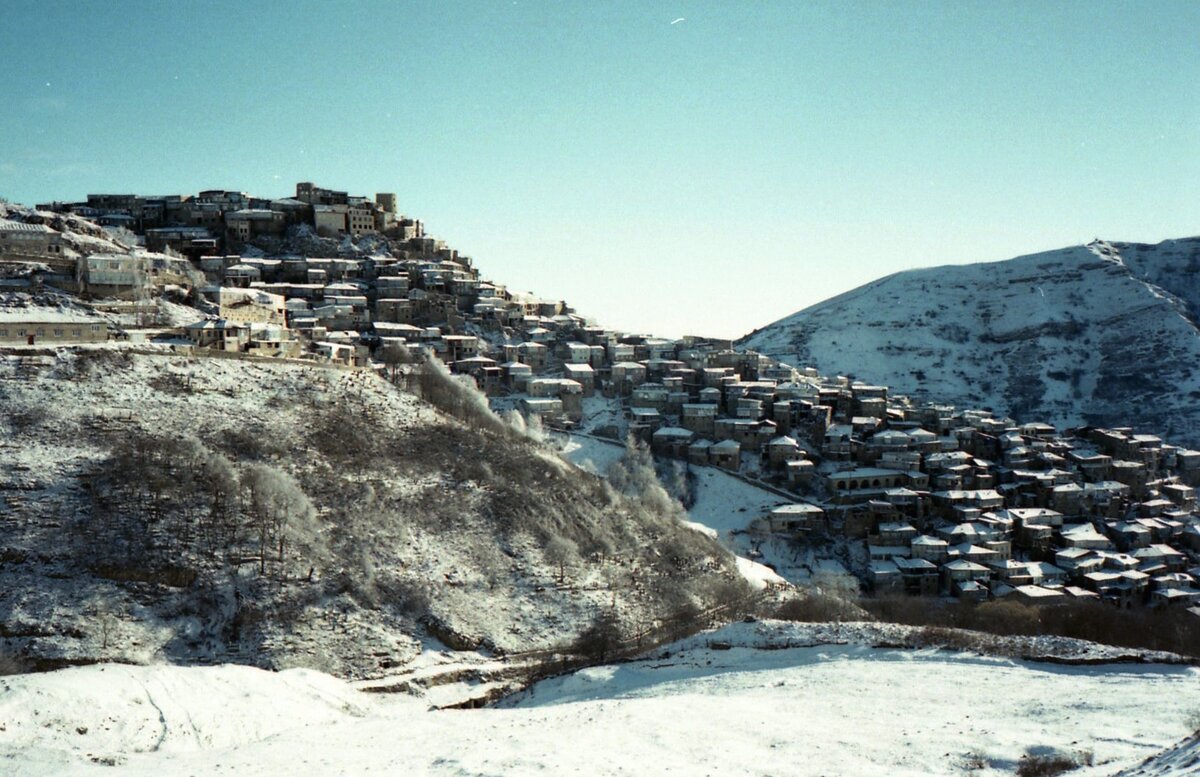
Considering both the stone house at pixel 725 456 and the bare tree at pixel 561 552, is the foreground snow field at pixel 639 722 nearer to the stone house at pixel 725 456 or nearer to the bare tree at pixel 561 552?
the bare tree at pixel 561 552

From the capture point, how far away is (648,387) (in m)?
80.8

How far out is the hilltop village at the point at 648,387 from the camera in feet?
194

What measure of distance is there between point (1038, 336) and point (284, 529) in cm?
12819

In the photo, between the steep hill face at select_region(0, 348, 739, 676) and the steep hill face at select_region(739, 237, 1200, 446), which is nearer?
the steep hill face at select_region(0, 348, 739, 676)

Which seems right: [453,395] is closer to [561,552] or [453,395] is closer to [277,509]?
[561,552]

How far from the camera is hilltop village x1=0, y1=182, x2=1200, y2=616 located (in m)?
59.3

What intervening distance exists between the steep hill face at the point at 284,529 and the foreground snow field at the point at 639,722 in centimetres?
543

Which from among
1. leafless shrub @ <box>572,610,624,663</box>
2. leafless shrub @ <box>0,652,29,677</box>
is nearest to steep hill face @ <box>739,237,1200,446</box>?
leafless shrub @ <box>572,610,624,663</box>

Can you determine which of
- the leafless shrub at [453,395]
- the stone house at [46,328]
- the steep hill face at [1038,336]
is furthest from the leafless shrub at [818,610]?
the steep hill face at [1038,336]

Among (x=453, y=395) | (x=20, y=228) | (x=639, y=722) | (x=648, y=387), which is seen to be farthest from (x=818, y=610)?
(x=20, y=228)

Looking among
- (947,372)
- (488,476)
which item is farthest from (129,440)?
(947,372)

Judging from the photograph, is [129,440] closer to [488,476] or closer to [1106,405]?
[488,476]

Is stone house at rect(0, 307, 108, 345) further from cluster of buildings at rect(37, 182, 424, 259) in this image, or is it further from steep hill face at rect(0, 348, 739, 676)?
cluster of buildings at rect(37, 182, 424, 259)

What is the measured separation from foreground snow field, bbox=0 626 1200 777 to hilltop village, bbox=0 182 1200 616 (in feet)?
101
